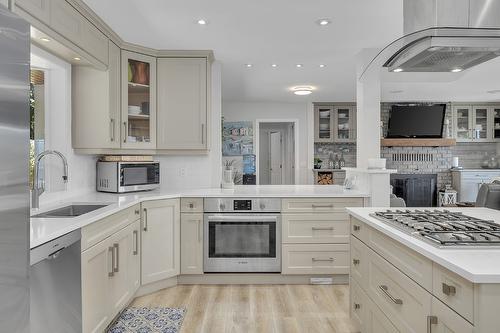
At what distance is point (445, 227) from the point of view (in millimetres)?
1712

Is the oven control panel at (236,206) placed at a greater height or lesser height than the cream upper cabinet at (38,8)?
lesser

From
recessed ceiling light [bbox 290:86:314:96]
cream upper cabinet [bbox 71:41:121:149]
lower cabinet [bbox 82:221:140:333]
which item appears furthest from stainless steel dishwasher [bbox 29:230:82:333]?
recessed ceiling light [bbox 290:86:314:96]

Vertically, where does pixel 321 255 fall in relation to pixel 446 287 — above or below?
below

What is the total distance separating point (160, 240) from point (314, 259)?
1.45m

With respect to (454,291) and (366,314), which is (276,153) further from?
(454,291)

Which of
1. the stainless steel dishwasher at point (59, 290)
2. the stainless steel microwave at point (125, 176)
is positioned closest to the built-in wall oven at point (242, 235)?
the stainless steel microwave at point (125, 176)

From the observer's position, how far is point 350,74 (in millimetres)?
5195

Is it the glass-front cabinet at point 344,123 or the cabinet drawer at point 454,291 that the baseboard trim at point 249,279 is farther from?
the glass-front cabinet at point 344,123

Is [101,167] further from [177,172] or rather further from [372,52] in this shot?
[372,52]

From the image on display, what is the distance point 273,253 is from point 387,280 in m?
1.86

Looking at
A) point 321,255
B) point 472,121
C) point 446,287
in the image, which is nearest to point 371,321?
point 446,287

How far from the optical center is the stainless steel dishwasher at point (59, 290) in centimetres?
188

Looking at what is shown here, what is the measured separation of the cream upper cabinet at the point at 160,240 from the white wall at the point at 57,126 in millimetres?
682

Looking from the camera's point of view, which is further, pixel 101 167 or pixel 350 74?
pixel 350 74
